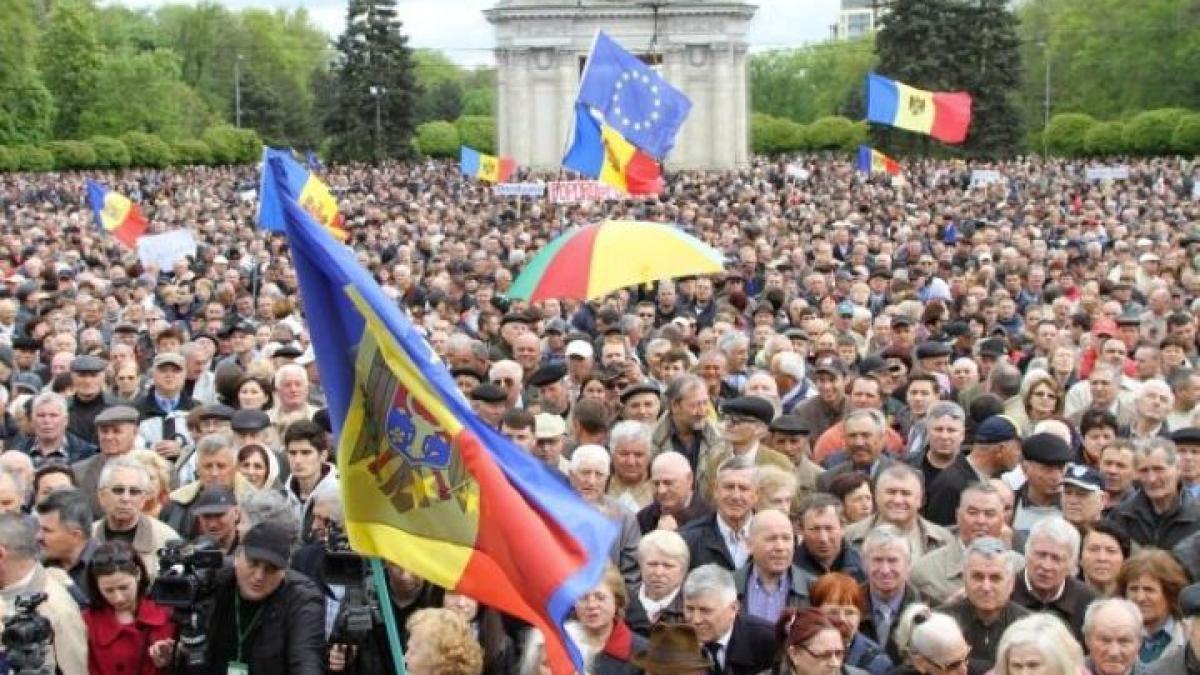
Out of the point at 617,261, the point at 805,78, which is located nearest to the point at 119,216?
the point at 617,261

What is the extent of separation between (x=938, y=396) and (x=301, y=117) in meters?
95.4

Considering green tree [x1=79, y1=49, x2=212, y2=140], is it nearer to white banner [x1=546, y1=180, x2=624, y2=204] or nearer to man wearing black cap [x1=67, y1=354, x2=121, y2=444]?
white banner [x1=546, y1=180, x2=624, y2=204]

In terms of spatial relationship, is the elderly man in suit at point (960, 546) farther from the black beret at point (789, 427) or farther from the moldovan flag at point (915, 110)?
the moldovan flag at point (915, 110)

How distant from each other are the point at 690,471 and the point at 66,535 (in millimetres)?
2865

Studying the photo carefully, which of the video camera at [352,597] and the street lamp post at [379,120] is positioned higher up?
the video camera at [352,597]

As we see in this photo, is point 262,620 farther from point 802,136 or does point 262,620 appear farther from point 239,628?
point 802,136

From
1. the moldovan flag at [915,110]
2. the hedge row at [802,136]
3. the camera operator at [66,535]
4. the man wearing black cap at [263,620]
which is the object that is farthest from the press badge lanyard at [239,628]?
the hedge row at [802,136]

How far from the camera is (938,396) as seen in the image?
42.9 ft

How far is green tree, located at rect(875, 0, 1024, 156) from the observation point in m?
73.4

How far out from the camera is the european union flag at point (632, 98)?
21422 millimetres

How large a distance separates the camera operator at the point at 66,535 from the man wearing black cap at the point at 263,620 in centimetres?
113

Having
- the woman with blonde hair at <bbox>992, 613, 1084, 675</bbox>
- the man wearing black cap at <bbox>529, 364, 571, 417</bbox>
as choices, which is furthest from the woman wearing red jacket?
the man wearing black cap at <bbox>529, 364, 571, 417</bbox>

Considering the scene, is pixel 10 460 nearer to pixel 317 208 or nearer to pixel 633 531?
pixel 633 531

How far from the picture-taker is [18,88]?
75750mm
